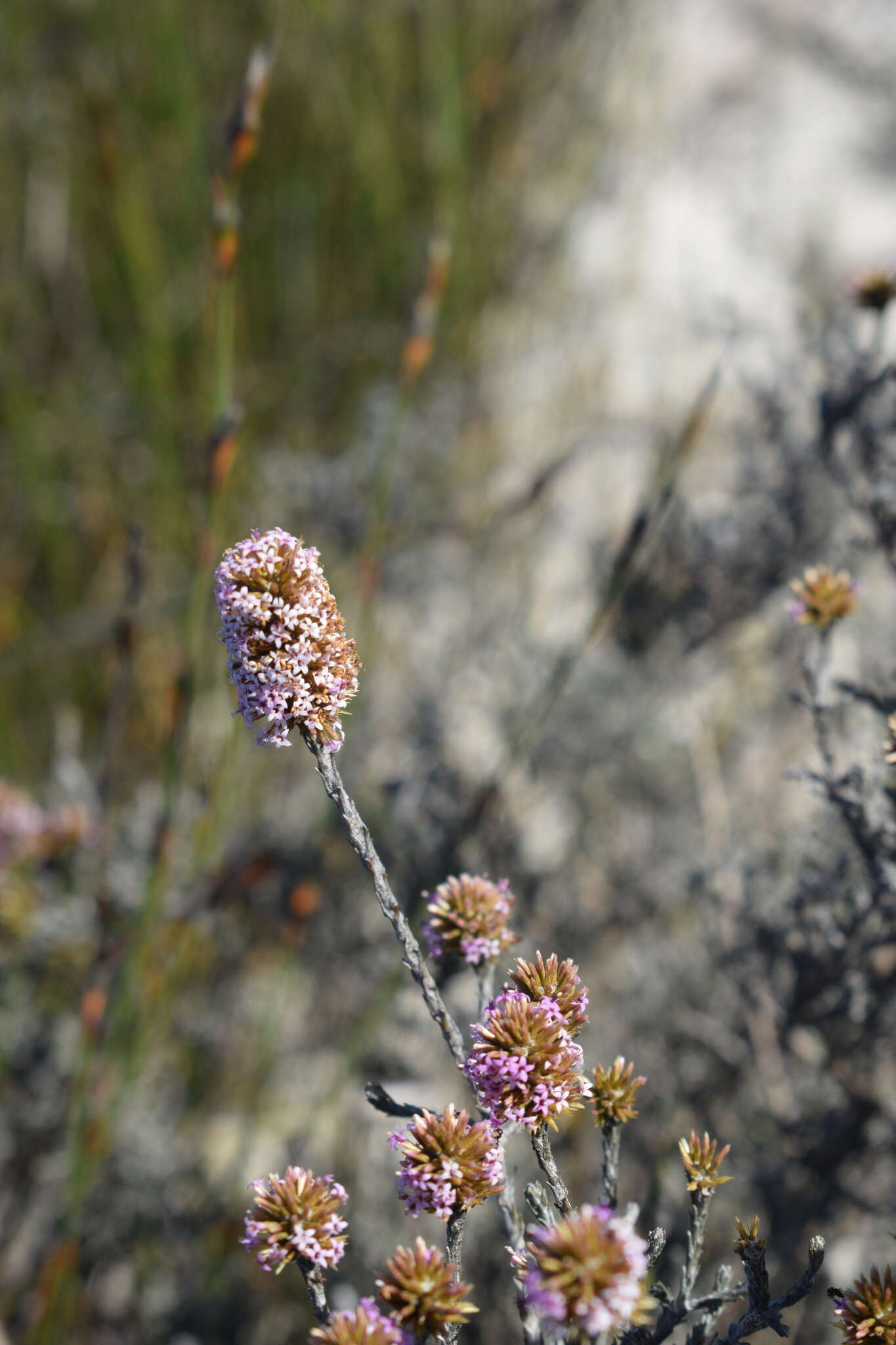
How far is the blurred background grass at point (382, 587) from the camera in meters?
1.66

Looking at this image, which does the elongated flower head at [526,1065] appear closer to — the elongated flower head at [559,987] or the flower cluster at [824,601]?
the elongated flower head at [559,987]

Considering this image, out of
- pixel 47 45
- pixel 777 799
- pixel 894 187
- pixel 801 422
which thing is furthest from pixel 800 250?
pixel 47 45

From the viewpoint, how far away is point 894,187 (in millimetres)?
3836

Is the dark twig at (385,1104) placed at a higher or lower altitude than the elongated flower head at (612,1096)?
higher

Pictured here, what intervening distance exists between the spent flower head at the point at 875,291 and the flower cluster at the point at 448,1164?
1.10 m

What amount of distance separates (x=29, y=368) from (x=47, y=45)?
0.99 m

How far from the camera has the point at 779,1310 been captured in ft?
2.36

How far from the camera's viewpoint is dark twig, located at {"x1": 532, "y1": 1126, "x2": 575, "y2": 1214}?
2.25 feet

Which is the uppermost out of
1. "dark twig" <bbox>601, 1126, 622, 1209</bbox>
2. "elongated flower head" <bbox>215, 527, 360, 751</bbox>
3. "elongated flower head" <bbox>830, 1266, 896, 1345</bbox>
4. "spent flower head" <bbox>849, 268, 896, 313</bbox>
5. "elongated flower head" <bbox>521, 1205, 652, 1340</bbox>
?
"spent flower head" <bbox>849, 268, 896, 313</bbox>

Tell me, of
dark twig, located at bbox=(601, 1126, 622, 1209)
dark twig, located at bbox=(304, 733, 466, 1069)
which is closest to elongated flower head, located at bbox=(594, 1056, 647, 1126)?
dark twig, located at bbox=(601, 1126, 622, 1209)

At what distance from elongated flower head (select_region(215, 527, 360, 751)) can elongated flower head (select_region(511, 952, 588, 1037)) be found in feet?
0.75

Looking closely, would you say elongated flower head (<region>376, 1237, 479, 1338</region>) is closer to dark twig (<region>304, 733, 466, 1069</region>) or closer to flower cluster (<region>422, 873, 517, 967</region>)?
dark twig (<region>304, 733, 466, 1069</region>)

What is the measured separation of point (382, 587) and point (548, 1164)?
2003 millimetres

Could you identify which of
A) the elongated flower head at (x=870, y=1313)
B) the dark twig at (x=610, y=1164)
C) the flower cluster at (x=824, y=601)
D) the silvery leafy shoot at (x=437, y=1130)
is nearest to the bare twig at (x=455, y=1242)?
the silvery leafy shoot at (x=437, y=1130)
